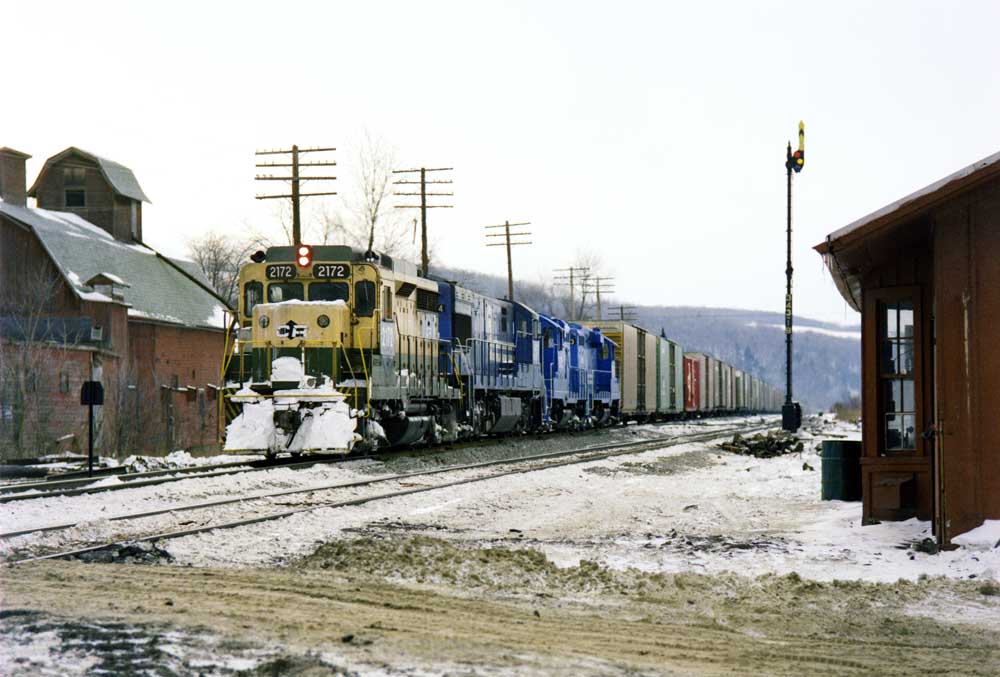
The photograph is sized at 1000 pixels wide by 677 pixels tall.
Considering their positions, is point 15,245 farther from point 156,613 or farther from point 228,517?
point 156,613

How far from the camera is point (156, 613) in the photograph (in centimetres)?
677

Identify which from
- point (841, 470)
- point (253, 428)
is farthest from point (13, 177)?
point (841, 470)

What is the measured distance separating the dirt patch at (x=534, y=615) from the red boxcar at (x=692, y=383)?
153 feet

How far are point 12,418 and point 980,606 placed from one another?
91.0ft

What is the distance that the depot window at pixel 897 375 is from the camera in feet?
40.1

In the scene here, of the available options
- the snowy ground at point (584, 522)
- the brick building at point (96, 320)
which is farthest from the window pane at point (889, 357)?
the brick building at point (96, 320)

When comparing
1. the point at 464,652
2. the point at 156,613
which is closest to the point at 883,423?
the point at 464,652

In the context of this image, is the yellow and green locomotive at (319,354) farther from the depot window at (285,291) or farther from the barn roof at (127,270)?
the barn roof at (127,270)

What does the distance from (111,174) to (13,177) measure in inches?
274

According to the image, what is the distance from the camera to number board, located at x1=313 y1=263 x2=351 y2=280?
64.5ft

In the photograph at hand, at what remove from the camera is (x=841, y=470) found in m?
14.5

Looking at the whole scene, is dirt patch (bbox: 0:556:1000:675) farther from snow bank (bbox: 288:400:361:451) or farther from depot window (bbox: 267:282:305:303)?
depot window (bbox: 267:282:305:303)

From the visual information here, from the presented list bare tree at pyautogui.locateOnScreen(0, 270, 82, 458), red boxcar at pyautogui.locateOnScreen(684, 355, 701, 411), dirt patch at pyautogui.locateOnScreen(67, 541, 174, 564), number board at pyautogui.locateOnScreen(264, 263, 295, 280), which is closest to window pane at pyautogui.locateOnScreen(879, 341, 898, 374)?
dirt patch at pyautogui.locateOnScreen(67, 541, 174, 564)

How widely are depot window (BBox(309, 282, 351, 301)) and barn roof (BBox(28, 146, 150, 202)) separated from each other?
35.2 m
